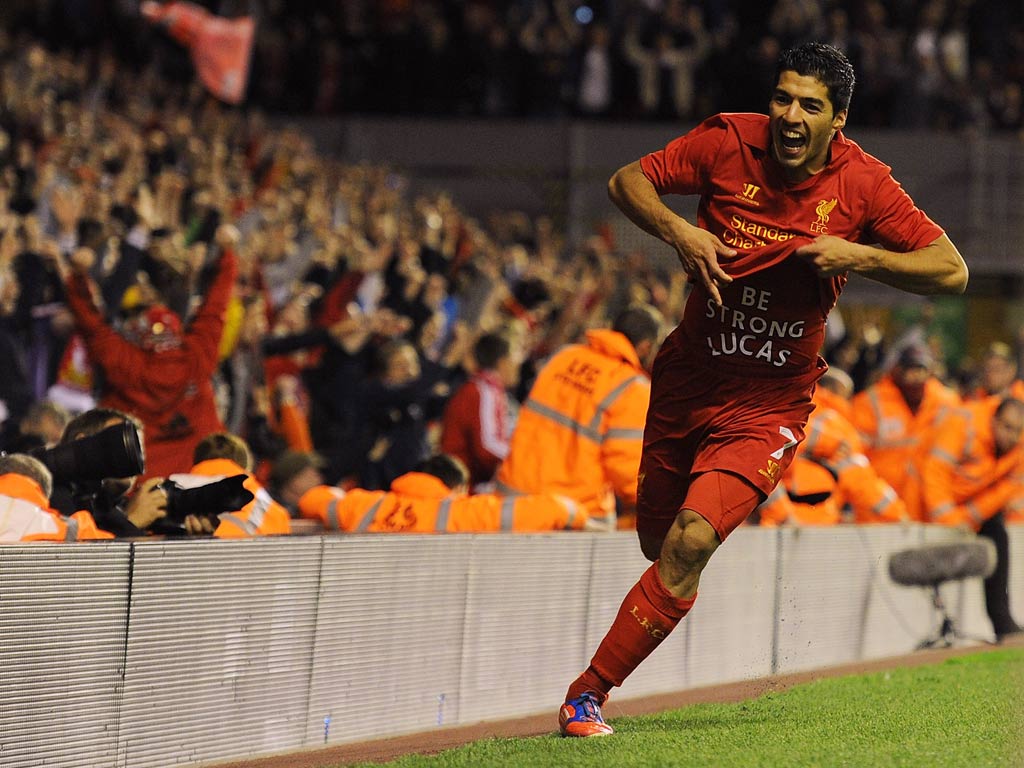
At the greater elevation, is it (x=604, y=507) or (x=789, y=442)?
(x=789, y=442)

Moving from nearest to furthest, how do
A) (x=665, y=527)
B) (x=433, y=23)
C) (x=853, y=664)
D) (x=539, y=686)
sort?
(x=665, y=527)
(x=539, y=686)
(x=853, y=664)
(x=433, y=23)

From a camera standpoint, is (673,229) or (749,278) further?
(749,278)

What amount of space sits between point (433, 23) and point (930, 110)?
24.2ft

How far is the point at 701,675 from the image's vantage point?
9.38m

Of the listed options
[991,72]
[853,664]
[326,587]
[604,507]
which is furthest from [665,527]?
[991,72]

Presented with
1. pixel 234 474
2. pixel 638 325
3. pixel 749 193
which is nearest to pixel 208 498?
pixel 234 474

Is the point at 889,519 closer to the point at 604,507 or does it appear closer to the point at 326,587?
the point at 604,507

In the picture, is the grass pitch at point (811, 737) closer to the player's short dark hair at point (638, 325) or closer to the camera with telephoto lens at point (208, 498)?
the camera with telephoto lens at point (208, 498)

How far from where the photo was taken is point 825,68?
19.7 feet

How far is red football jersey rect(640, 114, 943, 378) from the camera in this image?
6.11 meters

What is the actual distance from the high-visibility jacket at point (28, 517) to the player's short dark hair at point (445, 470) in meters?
2.75

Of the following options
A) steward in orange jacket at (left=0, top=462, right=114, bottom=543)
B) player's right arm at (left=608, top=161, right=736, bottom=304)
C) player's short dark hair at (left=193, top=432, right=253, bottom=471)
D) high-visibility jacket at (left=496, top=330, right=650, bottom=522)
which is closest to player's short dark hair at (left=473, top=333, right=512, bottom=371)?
high-visibility jacket at (left=496, top=330, right=650, bottom=522)

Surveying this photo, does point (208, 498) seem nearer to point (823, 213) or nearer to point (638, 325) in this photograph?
point (823, 213)

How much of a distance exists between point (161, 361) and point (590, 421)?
285cm
